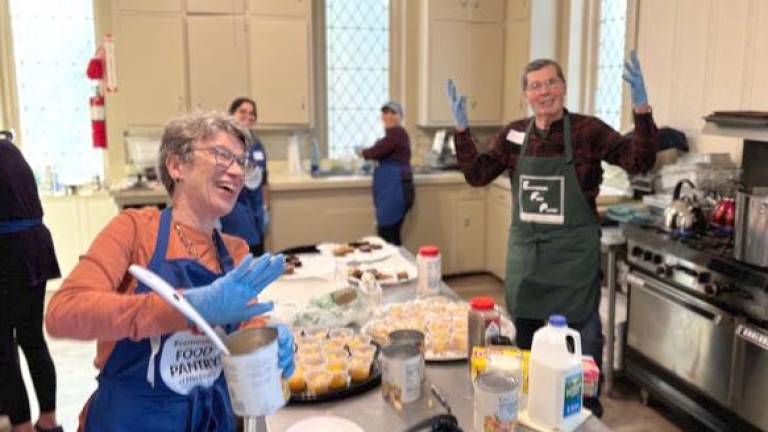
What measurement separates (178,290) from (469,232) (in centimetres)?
414

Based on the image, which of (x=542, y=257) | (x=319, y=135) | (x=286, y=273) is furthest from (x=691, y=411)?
(x=319, y=135)

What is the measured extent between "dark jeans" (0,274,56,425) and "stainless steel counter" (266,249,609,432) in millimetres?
1838

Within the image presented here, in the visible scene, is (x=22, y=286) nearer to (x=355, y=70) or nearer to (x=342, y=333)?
(x=342, y=333)

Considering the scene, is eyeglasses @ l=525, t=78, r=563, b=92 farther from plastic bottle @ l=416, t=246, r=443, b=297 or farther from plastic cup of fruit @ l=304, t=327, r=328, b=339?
plastic cup of fruit @ l=304, t=327, r=328, b=339

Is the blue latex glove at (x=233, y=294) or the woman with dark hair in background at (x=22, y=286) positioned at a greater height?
the blue latex glove at (x=233, y=294)

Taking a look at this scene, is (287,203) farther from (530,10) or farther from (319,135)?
(530,10)

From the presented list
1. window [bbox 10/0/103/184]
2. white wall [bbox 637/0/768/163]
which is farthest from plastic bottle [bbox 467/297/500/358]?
window [bbox 10/0/103/184]

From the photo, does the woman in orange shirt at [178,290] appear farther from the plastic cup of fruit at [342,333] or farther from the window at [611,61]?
the window at [611,61]

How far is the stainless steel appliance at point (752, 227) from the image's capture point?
228cm

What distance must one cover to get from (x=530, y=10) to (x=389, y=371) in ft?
13.3

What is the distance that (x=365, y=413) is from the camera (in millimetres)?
1409

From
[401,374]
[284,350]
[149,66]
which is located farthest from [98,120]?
[284,350]

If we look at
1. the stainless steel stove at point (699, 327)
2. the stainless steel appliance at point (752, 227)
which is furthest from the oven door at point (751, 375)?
the stainless steel appliance at point (752, 227)

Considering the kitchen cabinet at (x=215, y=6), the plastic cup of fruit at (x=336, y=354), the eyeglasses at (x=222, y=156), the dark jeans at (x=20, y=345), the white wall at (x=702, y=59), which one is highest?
the kitchen cabinet at (x=215, y=6)
